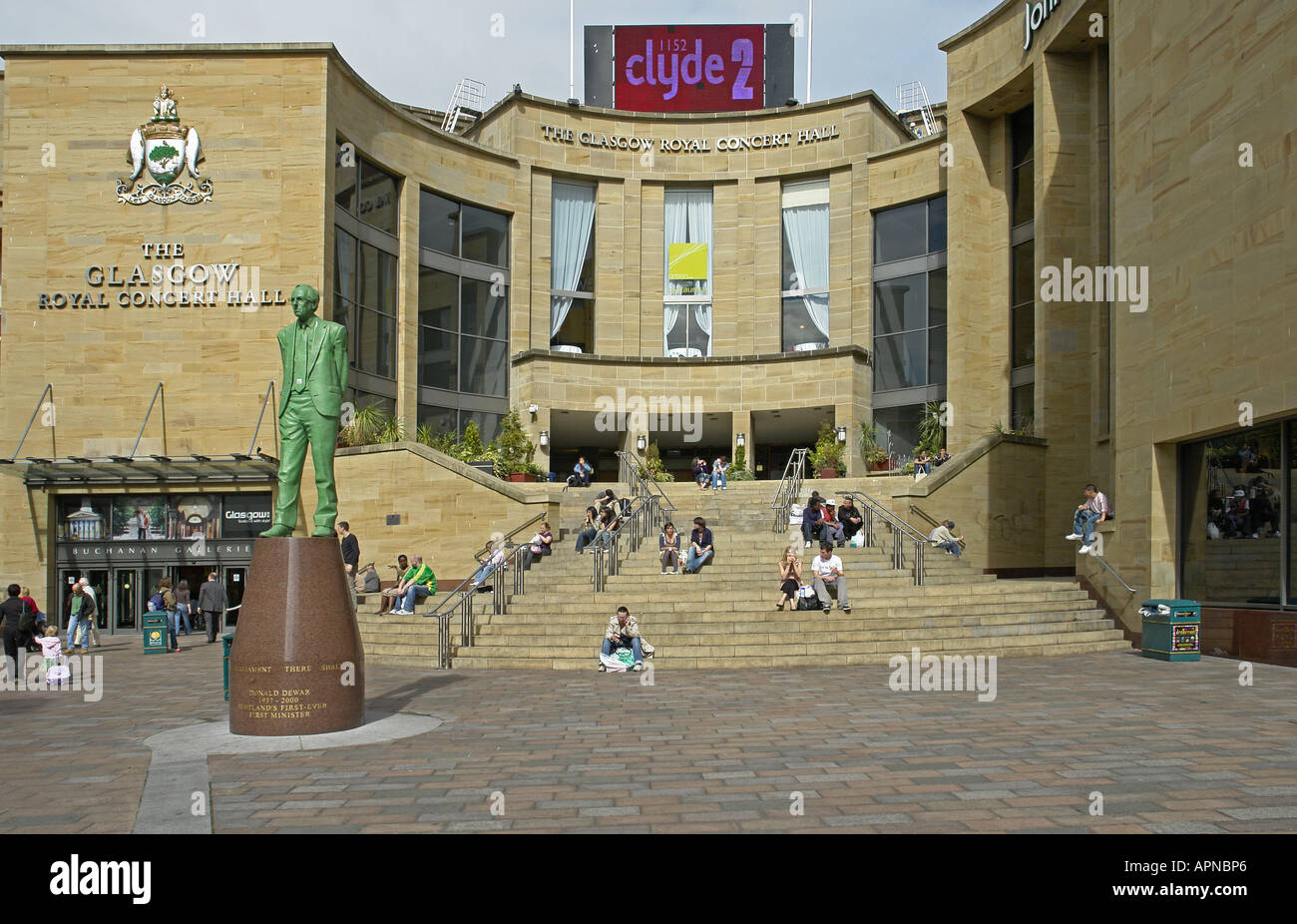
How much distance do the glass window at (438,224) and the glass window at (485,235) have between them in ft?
1.21

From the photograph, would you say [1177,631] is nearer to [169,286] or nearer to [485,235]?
[169,286]

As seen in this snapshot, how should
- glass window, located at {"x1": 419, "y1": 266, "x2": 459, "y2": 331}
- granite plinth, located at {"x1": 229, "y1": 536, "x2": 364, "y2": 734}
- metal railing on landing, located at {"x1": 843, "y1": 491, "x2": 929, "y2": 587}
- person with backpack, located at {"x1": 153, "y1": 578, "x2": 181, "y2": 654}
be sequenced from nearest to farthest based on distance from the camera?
granite plinth, located at {"x1": 229, "y1": 536, "x2": 364, "y2": 734}
metal railing on landing, located at {"x1": 843, "y1": 491, "x2": 929, "y2": 587}
person with backpack, located at {"x1": 153, "y1": 578, "x2": 181, "y2": 654}
glass window, located at {"x1": 419, "y1": 266, "x2": 459, "y2": 331}

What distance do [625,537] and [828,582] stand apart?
5765mm

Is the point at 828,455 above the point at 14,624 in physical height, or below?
above

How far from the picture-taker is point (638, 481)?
93.8 ft

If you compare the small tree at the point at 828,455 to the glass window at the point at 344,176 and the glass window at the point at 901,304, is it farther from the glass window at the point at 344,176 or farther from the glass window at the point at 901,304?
the glass window at the point at 344,176

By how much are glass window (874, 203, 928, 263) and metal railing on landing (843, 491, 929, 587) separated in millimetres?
12618

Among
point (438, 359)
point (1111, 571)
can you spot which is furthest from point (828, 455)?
point (438, 359)

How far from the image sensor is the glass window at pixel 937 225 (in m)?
33.7

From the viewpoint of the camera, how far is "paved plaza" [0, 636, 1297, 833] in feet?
22.2

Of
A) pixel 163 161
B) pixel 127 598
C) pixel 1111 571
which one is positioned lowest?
pixel 127 598

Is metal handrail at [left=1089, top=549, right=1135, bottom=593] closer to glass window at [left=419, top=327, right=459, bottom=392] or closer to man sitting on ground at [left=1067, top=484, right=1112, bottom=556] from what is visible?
man sitting on ground at [left=1067, top=484, right=1112, bottom=556]

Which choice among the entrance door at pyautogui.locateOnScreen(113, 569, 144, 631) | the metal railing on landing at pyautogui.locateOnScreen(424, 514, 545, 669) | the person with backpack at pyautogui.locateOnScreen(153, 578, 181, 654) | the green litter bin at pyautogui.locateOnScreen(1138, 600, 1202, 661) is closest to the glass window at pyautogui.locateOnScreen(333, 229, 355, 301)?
the entrance door at pyautogui.locateOnScreen(113, 569, 144, 631)
